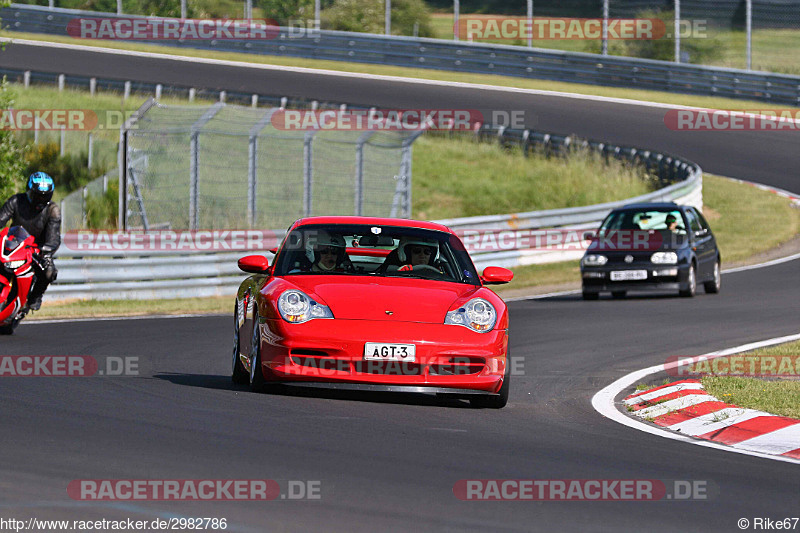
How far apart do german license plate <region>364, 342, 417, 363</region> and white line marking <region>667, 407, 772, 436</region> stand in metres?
1.81

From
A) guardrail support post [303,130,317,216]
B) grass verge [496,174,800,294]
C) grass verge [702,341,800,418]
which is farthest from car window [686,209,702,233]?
grass verge [702,341,800,418]

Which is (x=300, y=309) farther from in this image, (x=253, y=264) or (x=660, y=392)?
(x=660, y=392)

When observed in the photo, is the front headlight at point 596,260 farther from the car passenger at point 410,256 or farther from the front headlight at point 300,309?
the front headlight at point 300,309

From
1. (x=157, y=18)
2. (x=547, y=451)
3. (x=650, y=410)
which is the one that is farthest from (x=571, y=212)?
(x=157, y=18)

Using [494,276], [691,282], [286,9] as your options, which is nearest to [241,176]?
[691,282]

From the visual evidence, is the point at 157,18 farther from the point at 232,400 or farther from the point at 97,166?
the point at 232,400

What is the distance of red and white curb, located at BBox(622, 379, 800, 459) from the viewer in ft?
26.8

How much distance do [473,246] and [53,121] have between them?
45.2 ft

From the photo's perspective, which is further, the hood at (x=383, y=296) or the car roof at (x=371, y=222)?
the car roof at (x=371, y=222)

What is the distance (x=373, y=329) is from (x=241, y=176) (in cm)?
1723

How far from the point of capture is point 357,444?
7.50 m

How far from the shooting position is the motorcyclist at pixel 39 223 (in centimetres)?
1333

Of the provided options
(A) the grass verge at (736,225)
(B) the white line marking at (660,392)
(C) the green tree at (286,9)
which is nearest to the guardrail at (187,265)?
(A) the grass verge at (736,225)

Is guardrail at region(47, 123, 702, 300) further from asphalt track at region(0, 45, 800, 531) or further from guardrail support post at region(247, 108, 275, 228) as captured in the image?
asphalt track at region(0, 45, 800, 531)
